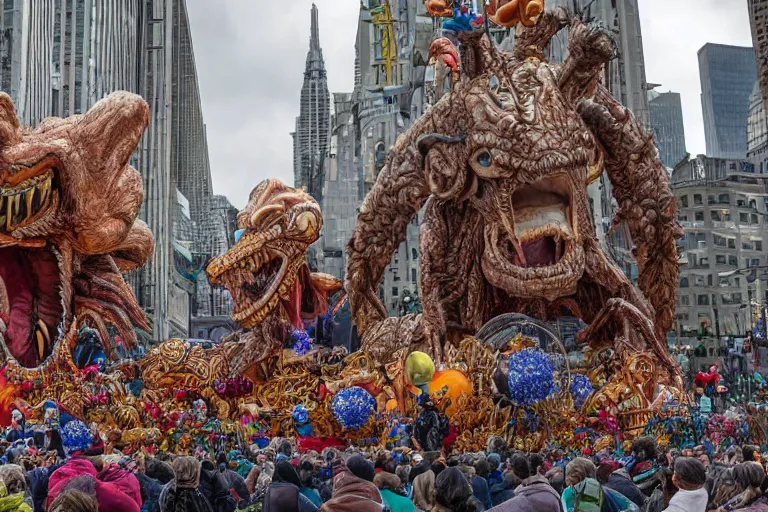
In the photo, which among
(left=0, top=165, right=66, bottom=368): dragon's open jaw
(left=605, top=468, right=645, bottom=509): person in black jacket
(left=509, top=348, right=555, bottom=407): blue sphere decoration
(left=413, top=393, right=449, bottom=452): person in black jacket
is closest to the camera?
(left=605, top=468, right=645, bottom=509): person in black jacket

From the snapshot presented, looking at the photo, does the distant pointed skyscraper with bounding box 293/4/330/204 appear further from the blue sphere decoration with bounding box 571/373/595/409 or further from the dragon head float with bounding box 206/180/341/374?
the blue sphere decoration with bounding box 571/373/595/409

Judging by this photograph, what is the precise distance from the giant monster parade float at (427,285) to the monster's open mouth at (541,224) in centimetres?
2

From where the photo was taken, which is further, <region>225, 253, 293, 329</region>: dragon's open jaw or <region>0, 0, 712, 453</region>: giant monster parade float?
<region>225, 253, 293, 329</region>: dragon's open jaw

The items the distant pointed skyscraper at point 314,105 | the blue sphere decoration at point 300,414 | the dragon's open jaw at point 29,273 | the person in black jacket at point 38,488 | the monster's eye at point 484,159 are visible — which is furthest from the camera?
the distant pointed skyscraper at point 314,105

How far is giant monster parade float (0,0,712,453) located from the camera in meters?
11.0

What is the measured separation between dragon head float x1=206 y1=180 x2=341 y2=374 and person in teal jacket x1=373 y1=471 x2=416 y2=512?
8.15m

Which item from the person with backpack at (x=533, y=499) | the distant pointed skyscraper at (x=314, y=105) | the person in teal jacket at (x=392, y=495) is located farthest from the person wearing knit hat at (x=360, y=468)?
the distant pointed skyscraper at (x=314, y=105)

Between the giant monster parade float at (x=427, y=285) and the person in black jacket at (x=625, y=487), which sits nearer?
the person in black jacket at (x=625, y=487)

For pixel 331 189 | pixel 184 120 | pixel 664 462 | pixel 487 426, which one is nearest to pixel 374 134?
pixel 331 189

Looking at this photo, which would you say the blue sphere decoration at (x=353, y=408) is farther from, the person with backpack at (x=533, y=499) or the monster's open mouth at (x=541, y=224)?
the person with backpack at (x=533, y=499)

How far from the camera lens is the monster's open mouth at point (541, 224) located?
11898mm

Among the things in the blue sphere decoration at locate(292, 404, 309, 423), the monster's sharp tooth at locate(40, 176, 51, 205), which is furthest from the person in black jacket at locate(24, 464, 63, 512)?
the monster's sharp tooth at locate(40, 176, 51, 205)

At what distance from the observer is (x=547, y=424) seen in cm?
1073

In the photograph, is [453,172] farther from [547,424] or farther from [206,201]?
[206,201]
